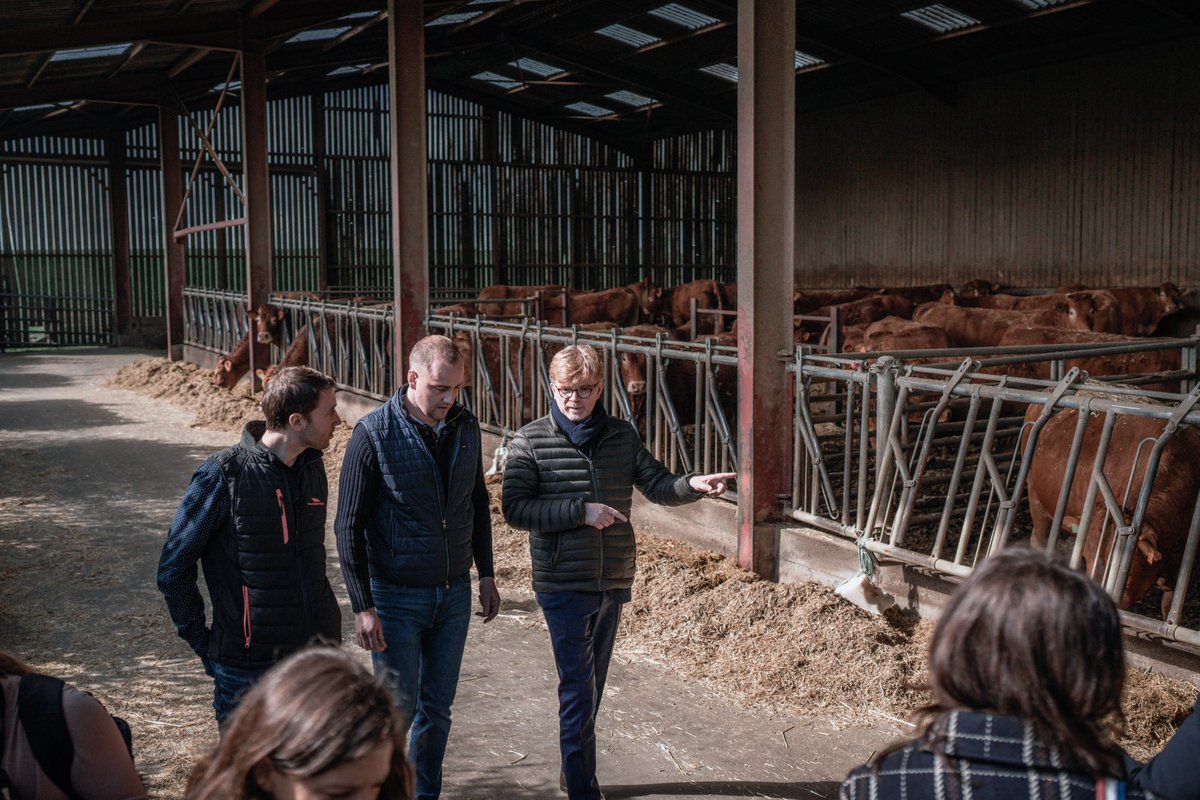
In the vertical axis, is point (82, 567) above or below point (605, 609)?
below

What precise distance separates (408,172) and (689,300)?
861cm

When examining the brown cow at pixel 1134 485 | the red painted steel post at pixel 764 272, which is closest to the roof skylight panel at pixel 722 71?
the red painted steel post at pixel 764 272

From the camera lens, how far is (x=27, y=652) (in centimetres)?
539

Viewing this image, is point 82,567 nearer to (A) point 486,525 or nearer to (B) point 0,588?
(B) point 0,588

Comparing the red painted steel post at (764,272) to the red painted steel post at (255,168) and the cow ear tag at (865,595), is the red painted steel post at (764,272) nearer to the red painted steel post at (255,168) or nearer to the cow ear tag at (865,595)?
the cow ear tag at (865,595)

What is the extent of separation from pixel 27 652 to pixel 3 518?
10.9 feet

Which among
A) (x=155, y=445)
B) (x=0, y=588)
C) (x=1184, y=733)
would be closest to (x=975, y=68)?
(x=155, y=445)

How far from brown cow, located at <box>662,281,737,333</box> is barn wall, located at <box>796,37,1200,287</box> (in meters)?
4.94

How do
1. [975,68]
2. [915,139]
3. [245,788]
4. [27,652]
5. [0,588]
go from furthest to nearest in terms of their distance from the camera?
[915,139] < [975,68] < [0,588] < [27,652] < [245,788]

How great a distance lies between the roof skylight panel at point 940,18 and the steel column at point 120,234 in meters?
15.4

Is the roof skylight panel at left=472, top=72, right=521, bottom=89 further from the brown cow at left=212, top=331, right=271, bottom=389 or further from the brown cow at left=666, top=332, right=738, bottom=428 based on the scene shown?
the brown cow at left=666, top=332, right=738, bottom=428

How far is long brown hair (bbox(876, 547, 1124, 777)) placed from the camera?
1563 millimetres

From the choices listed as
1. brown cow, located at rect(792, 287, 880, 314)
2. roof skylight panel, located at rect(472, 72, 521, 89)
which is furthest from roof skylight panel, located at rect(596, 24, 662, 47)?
brown cow, located at rect(792, 287, 880, 314)

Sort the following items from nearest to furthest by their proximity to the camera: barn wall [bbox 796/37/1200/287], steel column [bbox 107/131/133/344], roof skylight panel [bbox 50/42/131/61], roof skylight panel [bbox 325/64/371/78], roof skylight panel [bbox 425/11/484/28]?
roof skylight panel [bbox 50/42/131/61], barn wall [bbox 796/37/1200/287], roof skylight panel [bbox 425/11/484/28], roof skylight panel [bbox 325/64/371/78], steel column [bbox 107/131/133/344]
